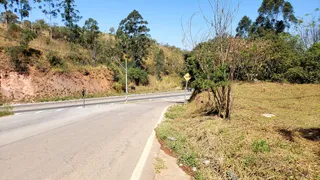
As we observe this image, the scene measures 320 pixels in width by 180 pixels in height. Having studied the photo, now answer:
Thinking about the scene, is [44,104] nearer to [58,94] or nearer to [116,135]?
[58,94]

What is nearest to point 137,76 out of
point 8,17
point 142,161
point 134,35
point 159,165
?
point 134,35

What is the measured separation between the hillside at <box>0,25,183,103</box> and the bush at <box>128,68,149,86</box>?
2.53m

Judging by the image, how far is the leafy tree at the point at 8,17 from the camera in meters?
35.9

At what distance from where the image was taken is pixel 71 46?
3791 centimetres

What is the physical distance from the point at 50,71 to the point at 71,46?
905cm

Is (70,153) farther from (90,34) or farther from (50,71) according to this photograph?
(90,34)

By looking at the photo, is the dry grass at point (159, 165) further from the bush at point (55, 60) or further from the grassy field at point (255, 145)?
the bush at point (55, 60)

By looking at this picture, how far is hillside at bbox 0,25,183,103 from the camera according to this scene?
26.2 m

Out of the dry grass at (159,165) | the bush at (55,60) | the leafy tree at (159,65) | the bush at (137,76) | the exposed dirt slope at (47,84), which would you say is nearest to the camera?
the dry grass at (159,165)

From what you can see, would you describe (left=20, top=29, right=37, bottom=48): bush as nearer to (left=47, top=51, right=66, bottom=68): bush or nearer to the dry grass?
(left=47, top=51, right=66, bottom=68): bush

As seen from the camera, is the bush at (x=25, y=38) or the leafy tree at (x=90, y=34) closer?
the bush at (x=25, y=38)

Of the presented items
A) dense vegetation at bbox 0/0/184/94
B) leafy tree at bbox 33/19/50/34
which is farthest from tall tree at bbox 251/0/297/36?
leafy tree at bbox 33/19/50/34

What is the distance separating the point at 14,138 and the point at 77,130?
2256 mm

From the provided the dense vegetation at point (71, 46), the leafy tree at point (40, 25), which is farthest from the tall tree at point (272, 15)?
the leafy tree at point (40, 25)
